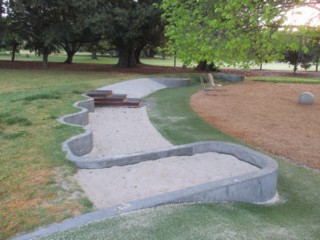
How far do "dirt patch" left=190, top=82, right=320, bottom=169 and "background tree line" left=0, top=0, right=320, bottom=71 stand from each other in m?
1.92

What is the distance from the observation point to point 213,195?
4457 millimetres

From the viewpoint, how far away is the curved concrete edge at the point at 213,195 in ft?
12.0

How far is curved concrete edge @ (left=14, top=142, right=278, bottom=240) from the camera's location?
12.0 ft

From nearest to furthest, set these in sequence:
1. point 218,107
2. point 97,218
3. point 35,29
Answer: point 97,218, point 218,107, point 35,29

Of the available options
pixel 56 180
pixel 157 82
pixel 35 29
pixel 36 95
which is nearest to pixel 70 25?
pixel 35 29

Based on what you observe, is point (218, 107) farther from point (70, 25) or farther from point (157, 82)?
point (70, 25)

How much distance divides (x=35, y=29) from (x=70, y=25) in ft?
15.0

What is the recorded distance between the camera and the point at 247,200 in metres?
4.85

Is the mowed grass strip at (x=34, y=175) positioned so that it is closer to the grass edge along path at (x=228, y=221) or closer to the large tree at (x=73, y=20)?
the grass edge along path at (x=228, y=221)

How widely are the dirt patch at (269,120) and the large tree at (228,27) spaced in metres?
2.30

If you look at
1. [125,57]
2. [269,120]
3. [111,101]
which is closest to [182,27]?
[269,120]

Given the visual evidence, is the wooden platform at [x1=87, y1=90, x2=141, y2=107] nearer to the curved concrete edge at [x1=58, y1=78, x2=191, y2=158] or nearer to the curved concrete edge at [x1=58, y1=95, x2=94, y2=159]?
the curved concrete edge at [x1=58, y1=78, x2=191, y2=158]

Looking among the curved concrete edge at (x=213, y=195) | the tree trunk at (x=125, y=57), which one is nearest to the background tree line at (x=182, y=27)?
the tree trunk at (x=125, y=57)

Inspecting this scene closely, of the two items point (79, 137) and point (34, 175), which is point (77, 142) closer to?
point (79, 137)
